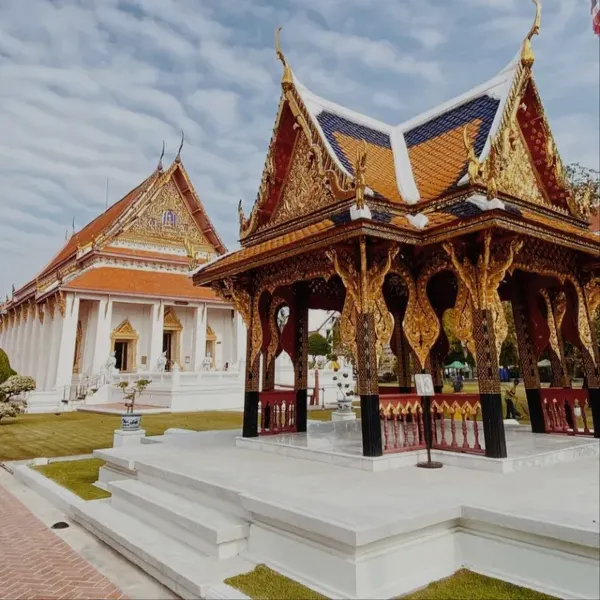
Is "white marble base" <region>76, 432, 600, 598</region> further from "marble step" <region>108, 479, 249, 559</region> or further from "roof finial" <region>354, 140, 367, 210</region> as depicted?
"roof finial" <region>354, 140, 367, 210</region>

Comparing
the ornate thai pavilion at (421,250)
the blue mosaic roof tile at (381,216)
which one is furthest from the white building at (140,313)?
the blue mosaic roof tile at (381,216)

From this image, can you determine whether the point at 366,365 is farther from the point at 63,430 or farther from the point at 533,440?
the point at 63,430

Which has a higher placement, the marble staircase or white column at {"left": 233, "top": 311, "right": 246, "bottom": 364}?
white column at {"left": 233, "top": 311, "right": 246, "bottom": 364}

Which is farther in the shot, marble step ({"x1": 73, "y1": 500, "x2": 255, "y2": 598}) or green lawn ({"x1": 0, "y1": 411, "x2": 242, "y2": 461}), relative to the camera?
green lawn ({"x1": 0, "y1": 411, "x2": 242, "y2": 461})

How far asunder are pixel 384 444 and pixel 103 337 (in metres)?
20.5

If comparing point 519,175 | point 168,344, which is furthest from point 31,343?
Result: point 519,175

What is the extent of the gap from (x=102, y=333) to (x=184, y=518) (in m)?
21.0

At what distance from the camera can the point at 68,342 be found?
22453 millimetres

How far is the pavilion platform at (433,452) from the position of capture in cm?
503

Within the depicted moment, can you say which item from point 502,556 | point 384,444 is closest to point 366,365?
point 384,444

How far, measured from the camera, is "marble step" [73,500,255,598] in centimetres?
349

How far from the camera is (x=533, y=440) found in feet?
21.0

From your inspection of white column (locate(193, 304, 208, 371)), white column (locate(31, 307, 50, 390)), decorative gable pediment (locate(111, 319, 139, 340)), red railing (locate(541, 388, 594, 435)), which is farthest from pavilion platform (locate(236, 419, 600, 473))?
white column (locate(31, 307, 50, 390))

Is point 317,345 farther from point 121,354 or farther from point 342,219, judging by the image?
point 342,219
